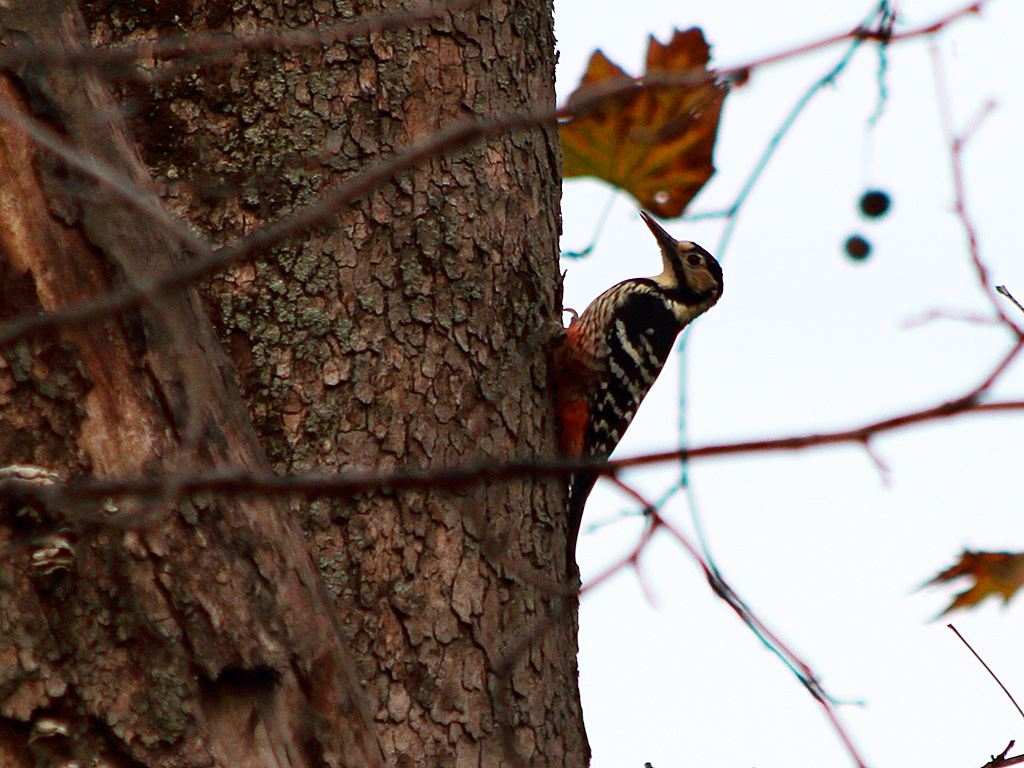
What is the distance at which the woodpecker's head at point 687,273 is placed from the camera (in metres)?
5.33

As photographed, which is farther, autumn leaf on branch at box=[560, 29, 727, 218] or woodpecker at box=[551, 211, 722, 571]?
woodpecker at box=[551, 211, 722, 571]

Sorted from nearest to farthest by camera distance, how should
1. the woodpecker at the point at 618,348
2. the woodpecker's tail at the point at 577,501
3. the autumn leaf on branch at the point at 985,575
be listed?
the autumn leaf on branch at the point at 985,575
the woodpecker's tail at the point at 577,501
the woodpecker at the point at 618,348

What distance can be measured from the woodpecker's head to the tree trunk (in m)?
2.09

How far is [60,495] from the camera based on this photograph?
921mm

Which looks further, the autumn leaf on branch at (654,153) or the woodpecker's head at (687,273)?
the woodpecker's head at (687,273)

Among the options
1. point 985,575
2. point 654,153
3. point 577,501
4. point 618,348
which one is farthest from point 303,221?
point 618,348

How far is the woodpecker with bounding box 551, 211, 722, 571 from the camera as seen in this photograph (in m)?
3.68

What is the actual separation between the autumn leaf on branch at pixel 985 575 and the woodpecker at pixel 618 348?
1306 millimetres

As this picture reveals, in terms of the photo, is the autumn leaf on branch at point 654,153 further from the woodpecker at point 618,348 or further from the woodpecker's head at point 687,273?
the woodpecker's head at point 687,273

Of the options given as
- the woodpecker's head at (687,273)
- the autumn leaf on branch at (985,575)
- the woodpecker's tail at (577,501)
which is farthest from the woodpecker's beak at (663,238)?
the autumn leaf on branch at (985,575)

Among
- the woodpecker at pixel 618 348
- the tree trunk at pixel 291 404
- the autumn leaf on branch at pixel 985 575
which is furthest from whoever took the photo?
the woodpecker at pixel 618 348

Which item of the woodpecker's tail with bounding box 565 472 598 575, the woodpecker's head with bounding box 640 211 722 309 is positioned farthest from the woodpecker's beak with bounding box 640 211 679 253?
the woodpecker's tail with bounding box 565 472 598 575

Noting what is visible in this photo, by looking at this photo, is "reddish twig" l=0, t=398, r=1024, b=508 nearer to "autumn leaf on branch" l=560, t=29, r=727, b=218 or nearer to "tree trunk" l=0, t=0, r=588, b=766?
"tree trunk" l=0, t=0, r=588, b=766

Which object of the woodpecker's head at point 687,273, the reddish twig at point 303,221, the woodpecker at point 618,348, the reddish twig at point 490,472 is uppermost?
the woodpecker's head at point 687,273
